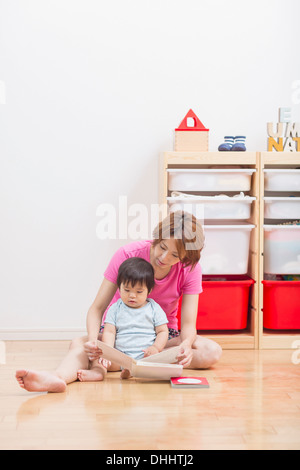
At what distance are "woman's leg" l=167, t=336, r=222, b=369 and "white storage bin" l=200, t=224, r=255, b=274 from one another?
420 millimetres

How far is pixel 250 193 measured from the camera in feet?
8.92

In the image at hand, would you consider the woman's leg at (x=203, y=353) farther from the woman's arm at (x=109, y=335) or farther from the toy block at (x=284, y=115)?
the toy block at (x=284, y=115)

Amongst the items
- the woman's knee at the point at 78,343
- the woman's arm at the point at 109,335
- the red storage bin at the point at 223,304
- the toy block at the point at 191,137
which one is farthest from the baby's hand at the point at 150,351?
the toy block at the point at 191,137

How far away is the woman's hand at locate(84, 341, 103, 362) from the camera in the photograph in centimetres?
203

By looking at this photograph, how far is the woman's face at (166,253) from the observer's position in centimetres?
208

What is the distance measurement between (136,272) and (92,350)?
0.29m

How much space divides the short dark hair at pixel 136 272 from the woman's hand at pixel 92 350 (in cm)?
23

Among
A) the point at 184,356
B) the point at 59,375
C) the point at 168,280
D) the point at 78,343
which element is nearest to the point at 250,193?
the point at 168,280

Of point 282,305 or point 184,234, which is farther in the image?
point 282,305

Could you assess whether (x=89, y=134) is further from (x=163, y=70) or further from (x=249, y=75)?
(x=249, y=75)

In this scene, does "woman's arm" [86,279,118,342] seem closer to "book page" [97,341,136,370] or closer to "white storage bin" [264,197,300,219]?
"book page" [97,341,136,370]

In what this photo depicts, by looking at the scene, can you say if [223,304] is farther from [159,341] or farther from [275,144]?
[275,144]

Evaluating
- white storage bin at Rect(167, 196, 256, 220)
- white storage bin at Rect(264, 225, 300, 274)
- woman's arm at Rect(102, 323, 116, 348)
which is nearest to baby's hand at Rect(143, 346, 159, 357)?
woman's arm at Rect(102, 323, 116, 348)
